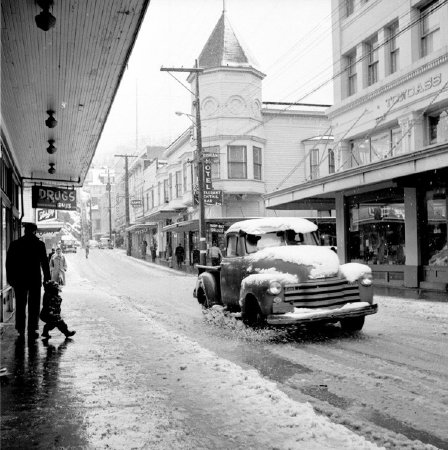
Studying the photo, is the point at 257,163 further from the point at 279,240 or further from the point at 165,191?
the point at 279,240

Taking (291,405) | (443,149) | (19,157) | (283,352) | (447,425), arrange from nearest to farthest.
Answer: (447,425) < (291,405) < (283,352) < (19,157) < (443,149)

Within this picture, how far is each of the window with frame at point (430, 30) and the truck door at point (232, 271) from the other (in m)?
12.8

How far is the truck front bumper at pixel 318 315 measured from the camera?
855 centimetres

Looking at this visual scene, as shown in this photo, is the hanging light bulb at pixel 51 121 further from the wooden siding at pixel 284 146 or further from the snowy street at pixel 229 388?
the wooden siding at pixel 284 146

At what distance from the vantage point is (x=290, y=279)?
892 centimetres

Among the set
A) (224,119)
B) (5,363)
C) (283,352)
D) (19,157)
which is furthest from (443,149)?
(224,119)

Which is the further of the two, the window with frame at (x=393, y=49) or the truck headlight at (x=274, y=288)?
the window with frame at (x=393, y=49)

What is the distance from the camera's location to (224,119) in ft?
117

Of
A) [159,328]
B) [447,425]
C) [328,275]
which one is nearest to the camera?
[447,425]

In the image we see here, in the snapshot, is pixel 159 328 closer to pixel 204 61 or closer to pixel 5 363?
pixel 5 363

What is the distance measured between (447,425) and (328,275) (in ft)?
15.2

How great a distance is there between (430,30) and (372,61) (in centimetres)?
364

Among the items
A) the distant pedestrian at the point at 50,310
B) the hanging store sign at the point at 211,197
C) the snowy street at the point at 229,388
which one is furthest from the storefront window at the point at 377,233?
the distant pedestrian at the point at 50,310

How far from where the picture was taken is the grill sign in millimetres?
14602
